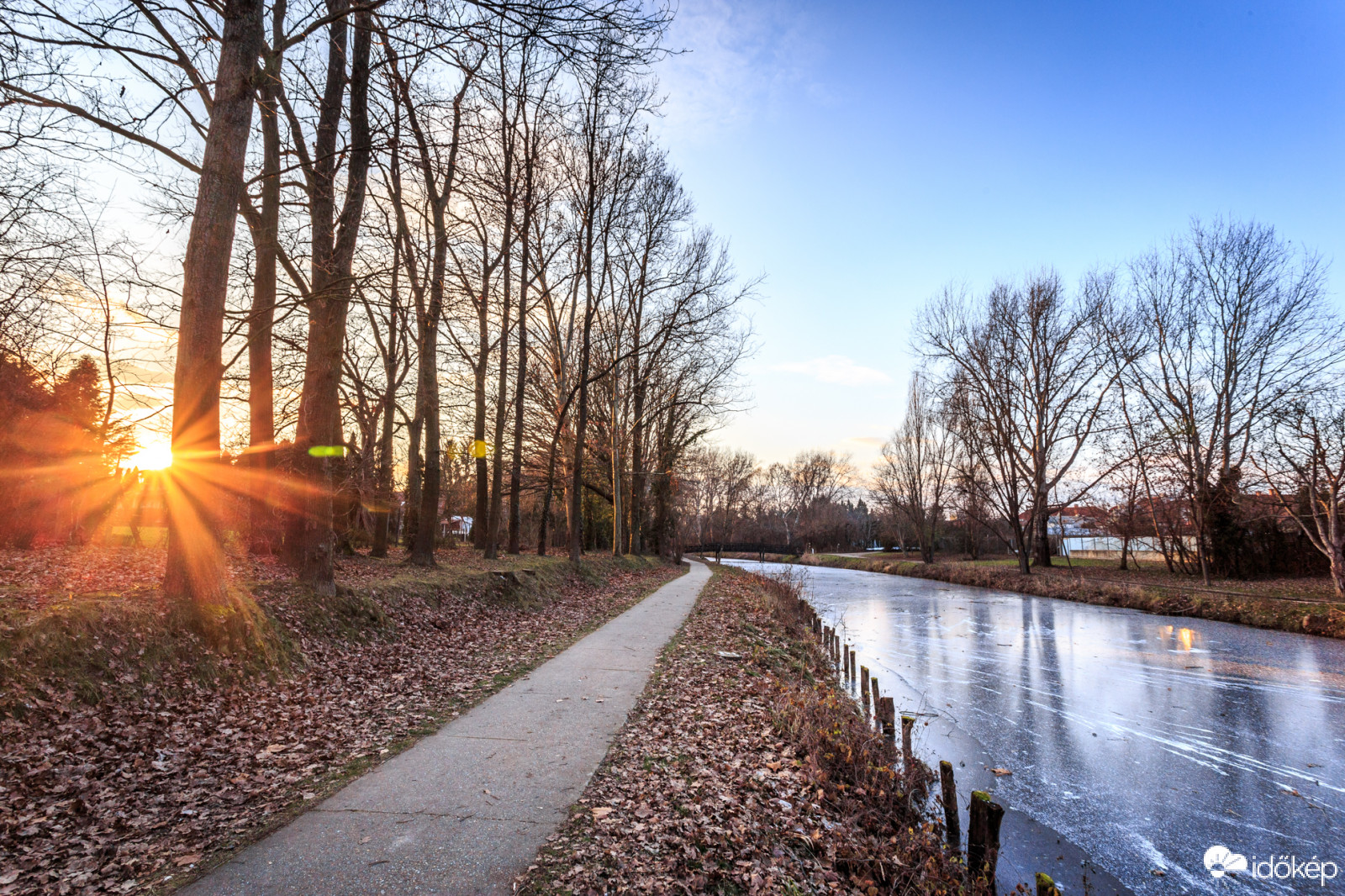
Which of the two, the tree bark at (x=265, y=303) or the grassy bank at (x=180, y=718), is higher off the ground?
the tree bark at (x=265, y=303)

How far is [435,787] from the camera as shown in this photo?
4.24 meters

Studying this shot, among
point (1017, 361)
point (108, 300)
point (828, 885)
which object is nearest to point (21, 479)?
point (108, 300)

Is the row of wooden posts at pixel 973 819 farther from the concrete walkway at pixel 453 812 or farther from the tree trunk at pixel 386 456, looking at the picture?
the tree trunk at pixel 386 456

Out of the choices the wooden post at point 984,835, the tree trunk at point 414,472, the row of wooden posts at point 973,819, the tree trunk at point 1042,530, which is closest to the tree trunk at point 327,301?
the tree trunk at point 414,472

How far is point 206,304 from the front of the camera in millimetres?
6113

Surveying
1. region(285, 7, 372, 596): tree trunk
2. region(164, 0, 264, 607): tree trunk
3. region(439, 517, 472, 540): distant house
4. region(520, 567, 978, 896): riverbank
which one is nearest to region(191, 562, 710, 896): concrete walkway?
region(520, 567, 978, 896): riverbank

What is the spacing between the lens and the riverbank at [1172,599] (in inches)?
596

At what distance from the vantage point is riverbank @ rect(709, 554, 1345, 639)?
15.1 metres

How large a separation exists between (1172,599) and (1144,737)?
14293mm

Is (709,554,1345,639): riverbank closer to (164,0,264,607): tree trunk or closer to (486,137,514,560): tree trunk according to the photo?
(486,137,514,560): tree trunk

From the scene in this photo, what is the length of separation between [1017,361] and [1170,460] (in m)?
7.38

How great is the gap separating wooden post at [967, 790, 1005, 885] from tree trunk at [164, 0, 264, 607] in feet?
23.9

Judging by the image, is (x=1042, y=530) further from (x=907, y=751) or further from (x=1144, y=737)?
(x=907, y=751)

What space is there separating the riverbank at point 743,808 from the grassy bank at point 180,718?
191cm
